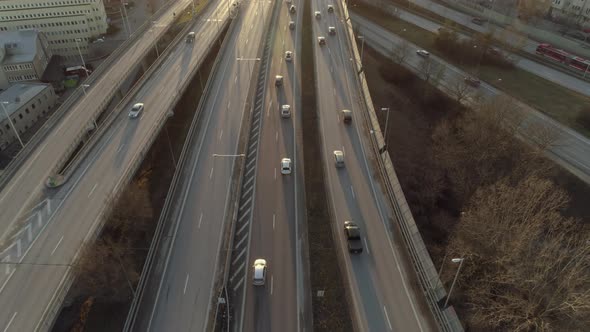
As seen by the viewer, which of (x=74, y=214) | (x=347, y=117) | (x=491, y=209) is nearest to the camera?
(x=491, y=209)

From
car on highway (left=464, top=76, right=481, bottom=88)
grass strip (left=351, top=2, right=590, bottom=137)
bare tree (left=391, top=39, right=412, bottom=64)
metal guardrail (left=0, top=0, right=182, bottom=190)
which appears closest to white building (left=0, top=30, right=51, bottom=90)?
metal guardrail (left=0, top=0, right=182, bottom=190)

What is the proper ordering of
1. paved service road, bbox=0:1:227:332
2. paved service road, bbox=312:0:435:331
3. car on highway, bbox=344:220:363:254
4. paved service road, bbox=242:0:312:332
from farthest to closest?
car on highway, bbox=344:220:363:254, paved service road, bbox=242:0:312:332, paved service road, bbox=312:0:435:331, paved service road, bbox=0:1:227:332

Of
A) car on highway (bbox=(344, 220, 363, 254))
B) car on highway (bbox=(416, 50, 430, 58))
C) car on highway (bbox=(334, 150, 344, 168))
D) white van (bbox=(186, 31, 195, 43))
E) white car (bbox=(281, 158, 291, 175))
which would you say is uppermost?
white van (bbox=(186, 31, 195, 43))

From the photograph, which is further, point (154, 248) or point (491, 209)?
point (491, 209)

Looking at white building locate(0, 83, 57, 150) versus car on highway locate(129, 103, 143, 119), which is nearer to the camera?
car on highway locate(129, 103, 143, 119)

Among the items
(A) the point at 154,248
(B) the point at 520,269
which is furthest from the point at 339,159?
(A) the point at 154,248

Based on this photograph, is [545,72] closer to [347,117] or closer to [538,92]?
[538,92]

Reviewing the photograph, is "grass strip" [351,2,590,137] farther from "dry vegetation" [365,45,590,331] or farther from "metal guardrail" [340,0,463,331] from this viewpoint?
"metal guardrail" [340,0,463,331]
